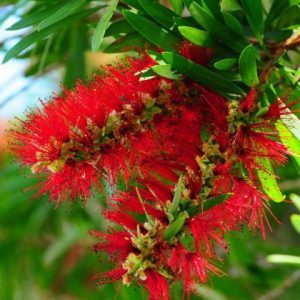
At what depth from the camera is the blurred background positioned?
2.09m

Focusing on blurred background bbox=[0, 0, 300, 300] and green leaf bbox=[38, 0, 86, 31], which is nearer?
green leaf bbox=[38, 0, 86, 31]

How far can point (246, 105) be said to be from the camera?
3.58 ft

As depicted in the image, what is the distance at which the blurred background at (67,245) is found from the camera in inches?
82.4

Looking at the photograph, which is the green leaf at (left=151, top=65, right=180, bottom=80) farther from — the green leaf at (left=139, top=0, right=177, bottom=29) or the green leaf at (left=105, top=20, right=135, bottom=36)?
the green leaf at (left=105, top=20, right=135, bottom=36)

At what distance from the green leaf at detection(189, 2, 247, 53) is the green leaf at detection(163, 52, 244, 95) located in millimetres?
79

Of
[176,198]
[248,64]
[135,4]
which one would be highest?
[135,4]

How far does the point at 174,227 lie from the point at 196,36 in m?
0.31

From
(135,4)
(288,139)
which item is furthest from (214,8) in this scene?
(288,139)

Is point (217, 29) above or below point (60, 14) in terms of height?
below

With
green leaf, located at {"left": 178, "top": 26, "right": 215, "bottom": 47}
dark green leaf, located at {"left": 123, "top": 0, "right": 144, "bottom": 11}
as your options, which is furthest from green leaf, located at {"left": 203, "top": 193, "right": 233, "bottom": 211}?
dark green leaf, located at {"left": 123, "top": 0, "right": 144, "bottom": 11}

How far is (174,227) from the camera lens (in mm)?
1052

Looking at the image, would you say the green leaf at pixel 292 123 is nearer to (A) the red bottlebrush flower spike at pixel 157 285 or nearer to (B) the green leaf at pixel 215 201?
(B) the green leaf at pixel 215 201

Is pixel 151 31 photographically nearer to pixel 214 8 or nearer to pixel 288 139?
pixel 214 8

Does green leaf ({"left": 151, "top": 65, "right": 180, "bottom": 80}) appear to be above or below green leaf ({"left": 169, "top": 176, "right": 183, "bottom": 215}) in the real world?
above
